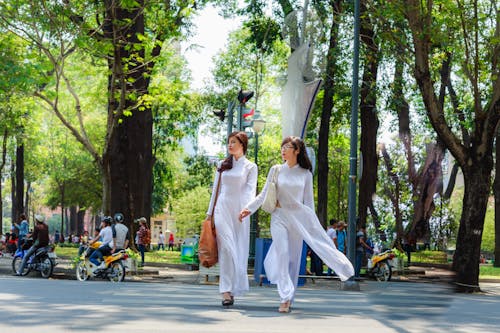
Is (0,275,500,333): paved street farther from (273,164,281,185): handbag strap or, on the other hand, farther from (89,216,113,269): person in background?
(89,216,113,269): person in background

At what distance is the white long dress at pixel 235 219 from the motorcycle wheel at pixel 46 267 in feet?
38.8

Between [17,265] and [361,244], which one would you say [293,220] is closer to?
[17,265]

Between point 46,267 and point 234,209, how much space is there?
12.1 metres

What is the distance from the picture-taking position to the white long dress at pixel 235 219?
1030 centimetres

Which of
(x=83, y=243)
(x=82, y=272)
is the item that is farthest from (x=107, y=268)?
(x=83, y=243)

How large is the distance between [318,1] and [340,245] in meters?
9.58

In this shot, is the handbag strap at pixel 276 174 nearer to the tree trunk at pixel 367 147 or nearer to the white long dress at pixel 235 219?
the white long dress at pixel 235 219

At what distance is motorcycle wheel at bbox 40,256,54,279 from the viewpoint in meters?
21.4

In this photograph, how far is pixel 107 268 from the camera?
20.4 meters

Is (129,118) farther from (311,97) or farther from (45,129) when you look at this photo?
(45,129)

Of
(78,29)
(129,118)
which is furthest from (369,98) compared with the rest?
(78,29)

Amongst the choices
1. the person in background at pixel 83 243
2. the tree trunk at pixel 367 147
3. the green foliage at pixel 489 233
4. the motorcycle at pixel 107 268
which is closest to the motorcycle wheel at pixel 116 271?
the motorcycle at pixel 107 268

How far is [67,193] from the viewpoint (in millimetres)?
64938

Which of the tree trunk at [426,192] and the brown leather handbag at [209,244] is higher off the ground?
the tree trunk at [426,192]
